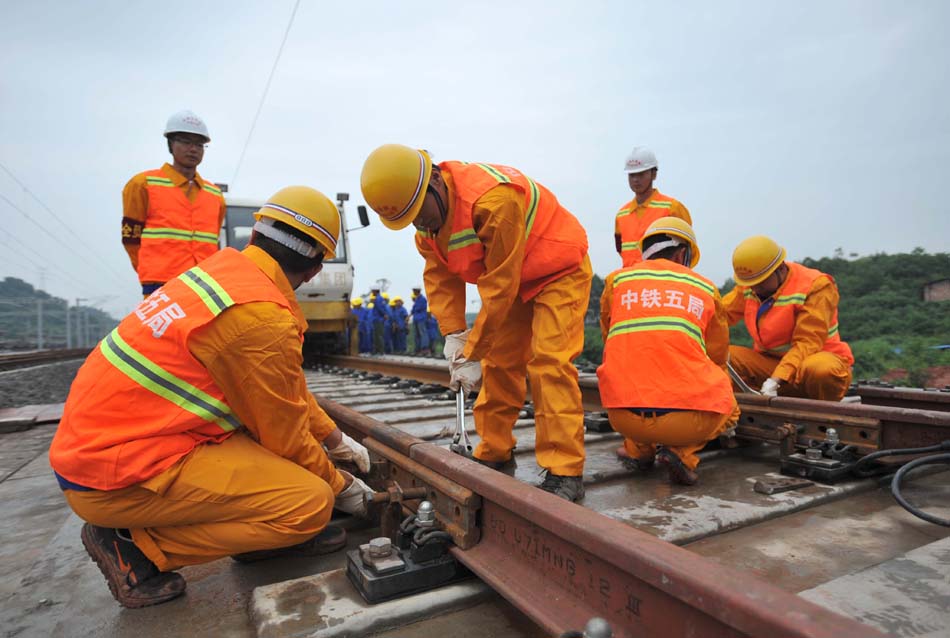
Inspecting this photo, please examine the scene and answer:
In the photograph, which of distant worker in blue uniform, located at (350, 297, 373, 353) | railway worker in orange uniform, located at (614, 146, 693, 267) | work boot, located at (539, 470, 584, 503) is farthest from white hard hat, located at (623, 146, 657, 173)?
distant worker in blue uniform, located at (350, 297, 373, 353)

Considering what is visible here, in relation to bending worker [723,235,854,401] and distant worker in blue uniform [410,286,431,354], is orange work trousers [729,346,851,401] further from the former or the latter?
distant worker in blue uniform [410,286,431,354]

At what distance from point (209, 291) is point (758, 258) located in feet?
12.8

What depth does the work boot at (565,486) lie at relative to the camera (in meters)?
2.43

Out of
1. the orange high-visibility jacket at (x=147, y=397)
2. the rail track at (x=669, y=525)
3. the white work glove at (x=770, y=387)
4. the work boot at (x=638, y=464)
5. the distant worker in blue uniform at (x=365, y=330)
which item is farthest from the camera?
the distant worker in blue uniform at (x=365, y=330)

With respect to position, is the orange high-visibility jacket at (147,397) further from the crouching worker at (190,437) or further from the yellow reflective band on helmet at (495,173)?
the yellow reflective band on helmet at (495,173)

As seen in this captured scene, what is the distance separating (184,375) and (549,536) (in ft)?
3.96

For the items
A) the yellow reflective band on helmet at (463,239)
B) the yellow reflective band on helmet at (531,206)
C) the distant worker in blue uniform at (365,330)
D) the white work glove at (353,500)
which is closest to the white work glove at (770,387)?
the yellow reflective band on helmet at (531,206)

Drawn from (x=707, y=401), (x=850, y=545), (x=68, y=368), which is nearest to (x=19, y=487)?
(x=707, y=401)

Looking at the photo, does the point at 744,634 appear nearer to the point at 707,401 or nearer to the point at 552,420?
the point at 552,420

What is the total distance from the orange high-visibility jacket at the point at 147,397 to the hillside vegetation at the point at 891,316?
7.63 m

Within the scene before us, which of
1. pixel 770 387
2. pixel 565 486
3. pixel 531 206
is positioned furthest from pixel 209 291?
pixel 770 387

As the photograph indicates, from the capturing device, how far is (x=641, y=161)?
5.31 meters

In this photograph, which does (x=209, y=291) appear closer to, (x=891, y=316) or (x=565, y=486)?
(x=565, y=486)

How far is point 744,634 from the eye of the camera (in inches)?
38.9
